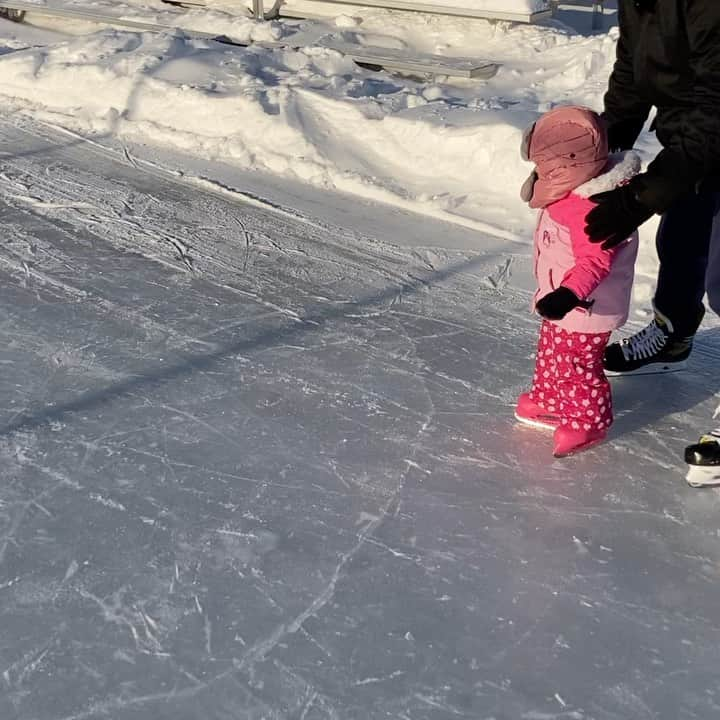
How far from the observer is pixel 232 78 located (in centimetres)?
623

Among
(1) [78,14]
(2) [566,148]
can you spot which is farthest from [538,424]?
(1) [78,14]

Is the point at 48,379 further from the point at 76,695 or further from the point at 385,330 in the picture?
the point at 76,695

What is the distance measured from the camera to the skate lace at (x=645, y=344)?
10.4 feet

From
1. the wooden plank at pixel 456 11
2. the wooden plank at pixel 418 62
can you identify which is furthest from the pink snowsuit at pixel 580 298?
the wooden plank at pixel 456 11

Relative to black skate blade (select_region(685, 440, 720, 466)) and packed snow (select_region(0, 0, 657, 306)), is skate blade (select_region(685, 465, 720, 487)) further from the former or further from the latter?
packed snow (select_region(0, 0, 657, 306))

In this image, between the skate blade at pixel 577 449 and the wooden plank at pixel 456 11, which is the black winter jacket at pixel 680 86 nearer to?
the skate blade at pixel 577 449

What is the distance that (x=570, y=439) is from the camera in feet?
8.98

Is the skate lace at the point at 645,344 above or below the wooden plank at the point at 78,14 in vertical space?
above

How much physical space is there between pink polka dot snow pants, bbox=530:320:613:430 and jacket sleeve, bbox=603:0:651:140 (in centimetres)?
62

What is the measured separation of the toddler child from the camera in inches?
95.6

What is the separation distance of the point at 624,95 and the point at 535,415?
92cm

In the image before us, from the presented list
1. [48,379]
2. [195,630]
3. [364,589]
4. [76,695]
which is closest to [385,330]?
[48,379]

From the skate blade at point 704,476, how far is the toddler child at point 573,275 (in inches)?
10.9

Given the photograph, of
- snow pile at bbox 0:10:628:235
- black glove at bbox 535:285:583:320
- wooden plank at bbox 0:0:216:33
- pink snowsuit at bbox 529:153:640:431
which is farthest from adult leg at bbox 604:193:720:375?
→ wooden plank at bbox 0:0:216:33
